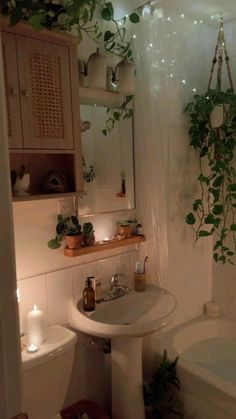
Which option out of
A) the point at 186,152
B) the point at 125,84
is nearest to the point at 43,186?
the point at 125,84

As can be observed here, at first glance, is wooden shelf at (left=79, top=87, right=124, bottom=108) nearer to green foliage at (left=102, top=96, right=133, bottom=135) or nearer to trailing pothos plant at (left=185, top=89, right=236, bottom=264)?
green foliage at (left=102, top=96, right=133, bottom=135)

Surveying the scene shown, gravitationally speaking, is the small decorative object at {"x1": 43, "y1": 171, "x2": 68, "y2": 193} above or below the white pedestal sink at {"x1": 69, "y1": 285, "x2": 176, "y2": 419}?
above

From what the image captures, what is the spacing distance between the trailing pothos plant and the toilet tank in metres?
1.12

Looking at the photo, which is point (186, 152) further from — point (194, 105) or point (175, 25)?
point (175, 25)

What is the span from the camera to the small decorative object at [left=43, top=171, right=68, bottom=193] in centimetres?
151

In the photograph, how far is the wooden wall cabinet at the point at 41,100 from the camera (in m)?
1.29

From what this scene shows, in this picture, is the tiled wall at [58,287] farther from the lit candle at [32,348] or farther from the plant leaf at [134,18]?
the plant leaf at [134,18]

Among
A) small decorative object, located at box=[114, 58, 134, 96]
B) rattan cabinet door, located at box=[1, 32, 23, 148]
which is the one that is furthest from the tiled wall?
small decorative object, located at box=[114, 58, 134, 96]

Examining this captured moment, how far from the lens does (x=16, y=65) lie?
129 centimetres

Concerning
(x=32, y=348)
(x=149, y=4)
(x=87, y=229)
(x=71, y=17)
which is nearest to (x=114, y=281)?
(x=87, y=229)

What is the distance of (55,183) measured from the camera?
59.7 inches

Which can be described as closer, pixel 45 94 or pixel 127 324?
pixel 45 94

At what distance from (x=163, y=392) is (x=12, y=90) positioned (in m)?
1.73

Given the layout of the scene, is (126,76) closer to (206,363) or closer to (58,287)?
(58,287)
